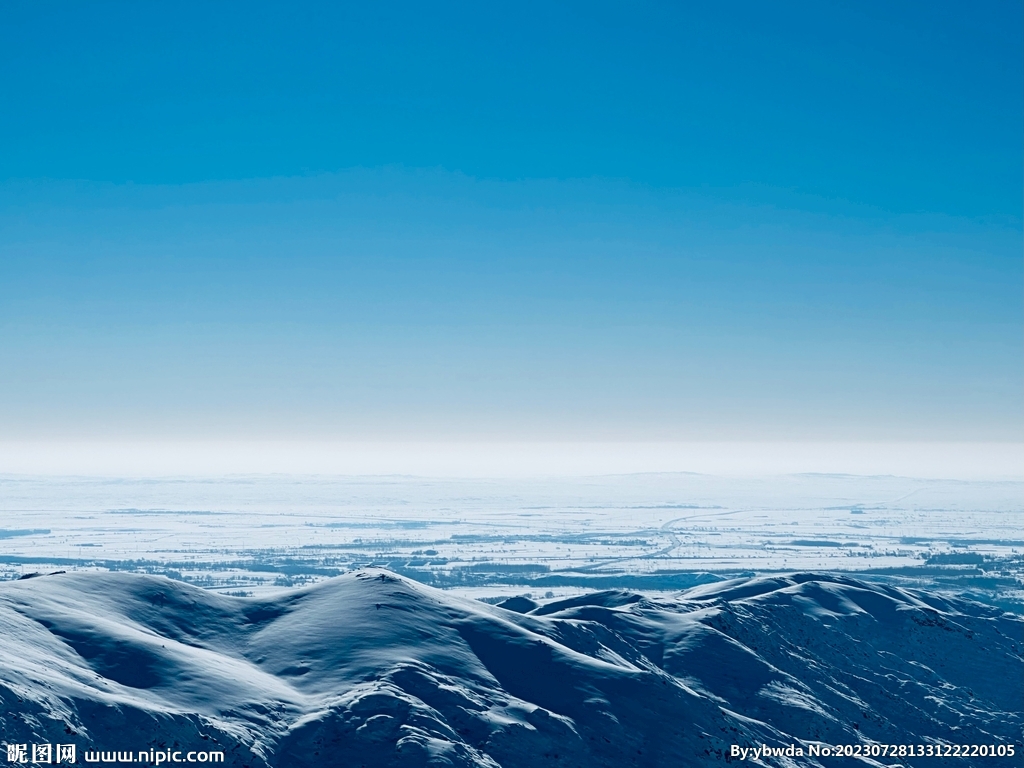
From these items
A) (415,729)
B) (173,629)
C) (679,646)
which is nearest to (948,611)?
(679,646)

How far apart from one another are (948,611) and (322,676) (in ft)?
364

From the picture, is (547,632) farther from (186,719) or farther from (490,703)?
(186,719)

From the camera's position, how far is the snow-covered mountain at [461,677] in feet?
198

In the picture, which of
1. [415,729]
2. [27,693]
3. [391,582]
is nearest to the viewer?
[27,693]

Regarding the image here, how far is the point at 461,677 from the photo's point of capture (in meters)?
75.4

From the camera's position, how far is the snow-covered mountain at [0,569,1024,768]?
198 ft

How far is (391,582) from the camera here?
91.4 meters

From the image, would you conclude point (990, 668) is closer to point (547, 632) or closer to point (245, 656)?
point (547, 632)

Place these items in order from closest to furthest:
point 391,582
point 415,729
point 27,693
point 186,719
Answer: point 27,693 < point 186,719 < point 415,729 < point 391,582

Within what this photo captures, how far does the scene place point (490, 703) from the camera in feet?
238

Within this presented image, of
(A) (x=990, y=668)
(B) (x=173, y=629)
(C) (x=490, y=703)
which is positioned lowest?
(A) (x=990, y=668)

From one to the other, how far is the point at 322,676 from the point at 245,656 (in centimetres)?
859

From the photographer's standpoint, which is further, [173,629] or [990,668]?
[990,668]

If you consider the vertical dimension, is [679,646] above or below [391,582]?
below
